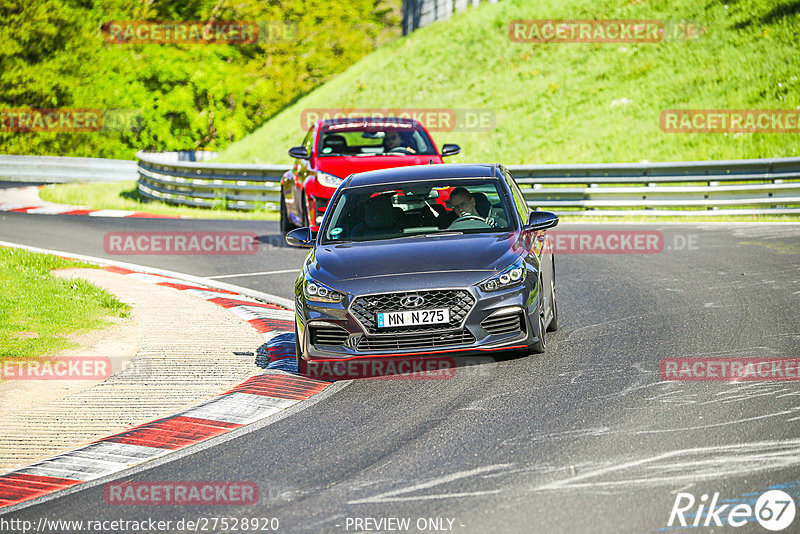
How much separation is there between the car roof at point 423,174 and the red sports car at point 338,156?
5.36 meters

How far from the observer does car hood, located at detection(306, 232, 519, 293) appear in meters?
8.17

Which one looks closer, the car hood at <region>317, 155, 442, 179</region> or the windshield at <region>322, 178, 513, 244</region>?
the windshield at <region>322, 178, 513, 244</region>

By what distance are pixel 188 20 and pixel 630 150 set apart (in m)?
37.1

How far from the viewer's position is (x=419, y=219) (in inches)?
371

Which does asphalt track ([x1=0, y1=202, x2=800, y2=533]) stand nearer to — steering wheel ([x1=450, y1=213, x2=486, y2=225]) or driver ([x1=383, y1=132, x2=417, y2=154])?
steering wheel ([x1=450, y1=213, x2=486, y2=225])

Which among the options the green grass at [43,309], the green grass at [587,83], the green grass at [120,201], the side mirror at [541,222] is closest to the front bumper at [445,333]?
the side mirror at [541,222]

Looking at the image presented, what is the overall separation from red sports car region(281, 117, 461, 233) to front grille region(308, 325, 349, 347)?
291 inches

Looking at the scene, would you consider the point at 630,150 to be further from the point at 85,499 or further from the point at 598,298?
the point at 85,499

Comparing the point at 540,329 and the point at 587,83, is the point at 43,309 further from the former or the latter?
the point at 587,83

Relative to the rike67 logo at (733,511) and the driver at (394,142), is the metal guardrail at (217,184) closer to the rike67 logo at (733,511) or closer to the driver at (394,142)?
the driver at (394,142)

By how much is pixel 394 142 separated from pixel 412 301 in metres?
8.83

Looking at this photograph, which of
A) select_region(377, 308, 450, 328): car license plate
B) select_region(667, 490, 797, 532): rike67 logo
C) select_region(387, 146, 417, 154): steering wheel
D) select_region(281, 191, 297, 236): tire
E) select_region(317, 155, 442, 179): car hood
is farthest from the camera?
select_region(281, 191, 297, 236): tire

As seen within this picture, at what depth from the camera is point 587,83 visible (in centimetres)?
3666

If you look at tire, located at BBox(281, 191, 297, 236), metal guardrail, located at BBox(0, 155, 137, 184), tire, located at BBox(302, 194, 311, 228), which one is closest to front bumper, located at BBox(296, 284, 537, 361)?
tire, located at BBox(302, 194, 311, 228)
